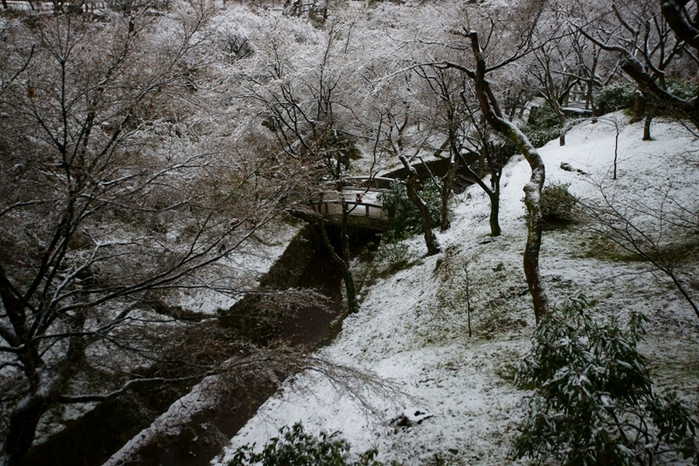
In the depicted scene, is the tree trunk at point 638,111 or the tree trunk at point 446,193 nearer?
the tree trunk at point 446,193

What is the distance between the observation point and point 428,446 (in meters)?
4.63

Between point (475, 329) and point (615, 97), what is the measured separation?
17.5 meters

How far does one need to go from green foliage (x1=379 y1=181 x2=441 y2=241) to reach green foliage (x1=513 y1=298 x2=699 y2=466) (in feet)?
32.8

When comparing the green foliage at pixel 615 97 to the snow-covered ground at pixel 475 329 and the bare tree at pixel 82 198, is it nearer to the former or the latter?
the snow-covered ground at pixel 475 329

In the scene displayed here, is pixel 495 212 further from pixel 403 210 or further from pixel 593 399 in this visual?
pixel 593 399

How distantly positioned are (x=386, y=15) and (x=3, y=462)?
46.3ft

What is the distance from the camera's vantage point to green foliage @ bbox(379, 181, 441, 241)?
1320 centimetres

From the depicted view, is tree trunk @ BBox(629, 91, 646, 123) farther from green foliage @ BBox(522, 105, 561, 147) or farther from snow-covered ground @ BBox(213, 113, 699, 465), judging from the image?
green foliage @ BBox(522, 105, 561, 147)

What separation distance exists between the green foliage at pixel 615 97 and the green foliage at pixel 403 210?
11.5 metres

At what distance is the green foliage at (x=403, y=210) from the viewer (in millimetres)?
13195

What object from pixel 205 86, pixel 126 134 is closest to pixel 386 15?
pixel 205 86

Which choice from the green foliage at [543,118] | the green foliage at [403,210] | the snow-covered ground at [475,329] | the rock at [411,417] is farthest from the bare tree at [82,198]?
the green foliage at [543,118]

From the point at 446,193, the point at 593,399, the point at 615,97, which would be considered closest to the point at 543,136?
the point at 615,97

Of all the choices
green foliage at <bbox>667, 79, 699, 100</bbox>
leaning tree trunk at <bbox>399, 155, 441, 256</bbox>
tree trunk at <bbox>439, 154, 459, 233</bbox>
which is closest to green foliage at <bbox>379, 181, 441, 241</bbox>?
tree trunk at <bbox>439, 154, 459, 233</bbox>
